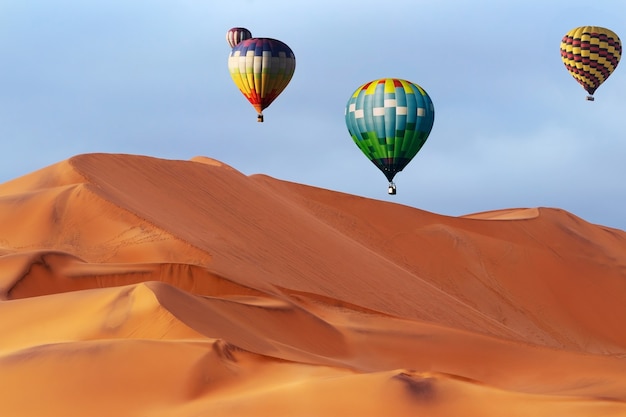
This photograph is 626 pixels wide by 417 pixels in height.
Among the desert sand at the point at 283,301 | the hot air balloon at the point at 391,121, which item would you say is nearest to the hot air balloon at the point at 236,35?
the desert sand at the point at 283,301

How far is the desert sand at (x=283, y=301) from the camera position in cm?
1534

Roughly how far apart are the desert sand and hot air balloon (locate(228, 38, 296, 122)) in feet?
8.94

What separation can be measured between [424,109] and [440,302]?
506 centimetres

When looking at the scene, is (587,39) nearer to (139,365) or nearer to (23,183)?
(23,183)

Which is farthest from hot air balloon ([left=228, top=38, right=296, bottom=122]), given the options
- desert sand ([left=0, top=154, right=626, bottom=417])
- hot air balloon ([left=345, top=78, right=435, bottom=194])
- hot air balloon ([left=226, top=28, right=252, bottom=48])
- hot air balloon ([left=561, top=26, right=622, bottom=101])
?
hot air balloon ([left=226, top=28, right=252, bottom=48])

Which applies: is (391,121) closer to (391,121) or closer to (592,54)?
(391,121)

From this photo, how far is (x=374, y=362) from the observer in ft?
79.9

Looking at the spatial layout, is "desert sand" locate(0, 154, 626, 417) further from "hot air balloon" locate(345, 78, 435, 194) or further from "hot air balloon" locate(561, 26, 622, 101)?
"hot air balloon" locate(561, 26, 622, 101)

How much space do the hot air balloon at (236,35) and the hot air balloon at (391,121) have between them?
21.4 meters

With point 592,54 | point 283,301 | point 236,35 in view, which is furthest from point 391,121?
point 236,35

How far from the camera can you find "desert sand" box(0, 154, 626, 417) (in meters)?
15.3

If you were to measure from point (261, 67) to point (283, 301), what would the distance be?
1664 centimetres

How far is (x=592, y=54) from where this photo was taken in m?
47.7

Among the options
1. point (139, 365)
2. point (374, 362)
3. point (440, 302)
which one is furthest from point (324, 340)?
point (440, 302)
